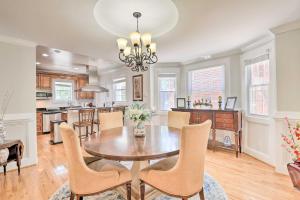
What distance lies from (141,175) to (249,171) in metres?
2.12

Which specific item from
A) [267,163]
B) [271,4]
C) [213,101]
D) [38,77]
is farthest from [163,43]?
[38,77]

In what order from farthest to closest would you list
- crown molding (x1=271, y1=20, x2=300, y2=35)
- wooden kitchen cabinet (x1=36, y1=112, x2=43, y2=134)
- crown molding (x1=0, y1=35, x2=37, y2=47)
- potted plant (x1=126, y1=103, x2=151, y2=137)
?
wooden kitchen cabinet (x1=36, y1=112, x2=43, y2=134) < crown molding (x1=0, y1=35, x2=37, y2=47) < crown molding (x1=271, y1=20, x2=300, y2=35) < potted plant (x1=126, y1=103, x2=151, y2=137)

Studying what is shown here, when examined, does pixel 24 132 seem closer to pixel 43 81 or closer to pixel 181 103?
pixel 181 103

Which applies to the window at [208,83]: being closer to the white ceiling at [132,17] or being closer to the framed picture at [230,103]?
the framed picture at [230,103]

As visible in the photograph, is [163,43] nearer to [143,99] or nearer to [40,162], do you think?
[143,99]

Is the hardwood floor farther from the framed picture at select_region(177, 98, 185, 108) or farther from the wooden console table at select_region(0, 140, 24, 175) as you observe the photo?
the framed picture at select_region(177, 98, 185, 108)

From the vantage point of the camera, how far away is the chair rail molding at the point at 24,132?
307 cm

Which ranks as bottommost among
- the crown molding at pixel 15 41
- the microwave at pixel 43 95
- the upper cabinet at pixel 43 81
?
the microwave at pixel 43 95

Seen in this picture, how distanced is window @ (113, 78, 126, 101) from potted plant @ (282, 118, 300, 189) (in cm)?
443

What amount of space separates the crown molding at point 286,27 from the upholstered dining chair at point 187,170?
218cm

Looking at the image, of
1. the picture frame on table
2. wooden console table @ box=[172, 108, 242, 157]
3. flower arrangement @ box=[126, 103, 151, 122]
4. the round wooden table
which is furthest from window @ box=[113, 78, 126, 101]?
the round wooden table

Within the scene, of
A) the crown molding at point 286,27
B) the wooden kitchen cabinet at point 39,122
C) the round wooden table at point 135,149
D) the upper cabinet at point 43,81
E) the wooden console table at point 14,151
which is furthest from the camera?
the upper cabinet at point 43,81

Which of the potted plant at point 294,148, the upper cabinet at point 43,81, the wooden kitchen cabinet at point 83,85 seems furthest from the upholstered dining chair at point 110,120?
the wooden kitchen cabinet at point 83,85

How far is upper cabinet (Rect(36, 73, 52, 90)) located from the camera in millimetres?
6508
